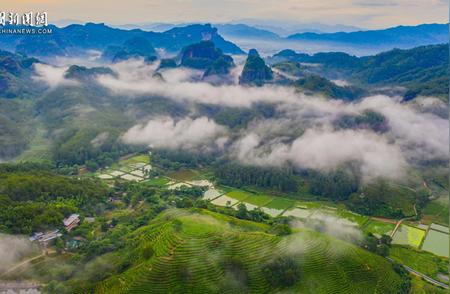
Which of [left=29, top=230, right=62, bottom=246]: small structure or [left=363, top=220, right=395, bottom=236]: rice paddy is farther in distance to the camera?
[left=363, top=220, right=395, bottom=236]: rice paddy

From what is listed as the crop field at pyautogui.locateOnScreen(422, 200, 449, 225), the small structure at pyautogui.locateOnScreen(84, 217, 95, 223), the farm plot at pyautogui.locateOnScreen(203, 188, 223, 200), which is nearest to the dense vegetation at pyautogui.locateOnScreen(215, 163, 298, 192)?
the farm plot at pyautogui.locateOnScreen(203, 188, 223, 200)

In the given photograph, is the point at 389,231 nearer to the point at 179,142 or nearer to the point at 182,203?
the point at 182,203

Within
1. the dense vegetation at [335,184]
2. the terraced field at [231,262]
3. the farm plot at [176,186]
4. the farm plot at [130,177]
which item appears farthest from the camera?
the farm plot at [130,177]

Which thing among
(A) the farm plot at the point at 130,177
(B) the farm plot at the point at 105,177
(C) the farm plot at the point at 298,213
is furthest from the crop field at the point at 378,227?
(B) the farm plot at the point at 105,177

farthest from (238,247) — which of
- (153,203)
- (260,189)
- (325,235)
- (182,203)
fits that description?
(260,189)

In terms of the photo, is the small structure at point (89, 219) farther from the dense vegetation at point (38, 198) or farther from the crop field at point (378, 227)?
the crop field at point (378, 227)

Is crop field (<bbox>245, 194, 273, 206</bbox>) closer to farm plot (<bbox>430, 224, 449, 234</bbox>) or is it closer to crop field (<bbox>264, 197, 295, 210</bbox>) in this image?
crop field (<bbox>264, 197, 295, 210</bbox>)
